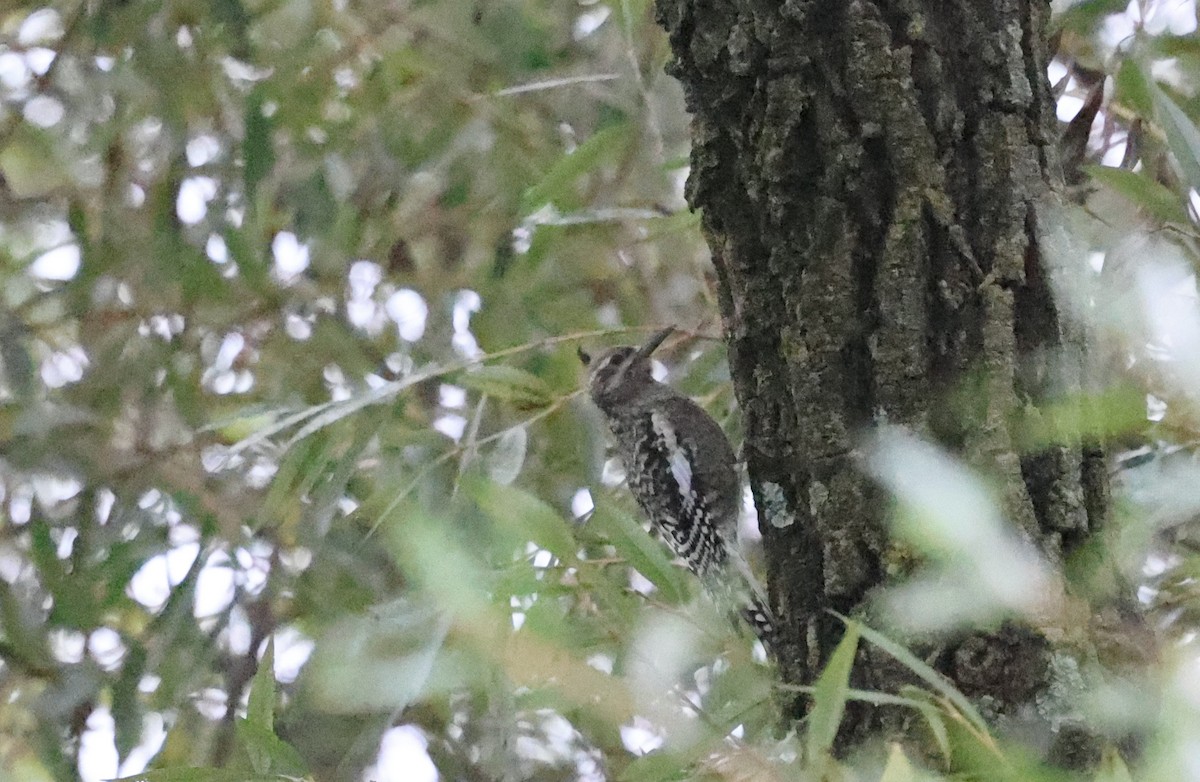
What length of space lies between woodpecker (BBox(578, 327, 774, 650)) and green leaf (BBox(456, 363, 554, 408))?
631 millimetres

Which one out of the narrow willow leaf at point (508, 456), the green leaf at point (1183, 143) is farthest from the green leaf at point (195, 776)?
the green leaf at point (1183, 143)

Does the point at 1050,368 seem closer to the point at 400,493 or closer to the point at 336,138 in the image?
the point at 400,493

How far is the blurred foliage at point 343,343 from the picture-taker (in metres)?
1.39

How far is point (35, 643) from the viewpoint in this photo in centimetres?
188

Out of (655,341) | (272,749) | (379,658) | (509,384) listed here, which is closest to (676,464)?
(655,341)

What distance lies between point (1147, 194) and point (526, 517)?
0.65 metres

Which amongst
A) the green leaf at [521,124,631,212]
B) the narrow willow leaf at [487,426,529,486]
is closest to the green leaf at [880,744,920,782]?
the narrow willow leaf at [487,426,529,486]

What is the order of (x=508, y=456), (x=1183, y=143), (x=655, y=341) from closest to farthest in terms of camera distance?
(x=1183, y=143) < (x=508, y=456) < (x=655, y=341)

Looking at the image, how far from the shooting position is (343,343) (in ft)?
6.77

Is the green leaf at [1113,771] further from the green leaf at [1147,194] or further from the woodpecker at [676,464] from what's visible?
the woodpecker at [676,464]

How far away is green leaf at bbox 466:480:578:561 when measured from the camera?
1.21m

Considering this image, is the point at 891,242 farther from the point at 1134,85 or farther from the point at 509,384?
the point at 509,384

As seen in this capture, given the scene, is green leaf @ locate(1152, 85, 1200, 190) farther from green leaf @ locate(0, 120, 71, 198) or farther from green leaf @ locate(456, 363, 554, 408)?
green leaf @ locate(0, 120, 71, 198)

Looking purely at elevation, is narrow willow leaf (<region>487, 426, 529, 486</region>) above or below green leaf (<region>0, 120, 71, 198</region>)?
above
